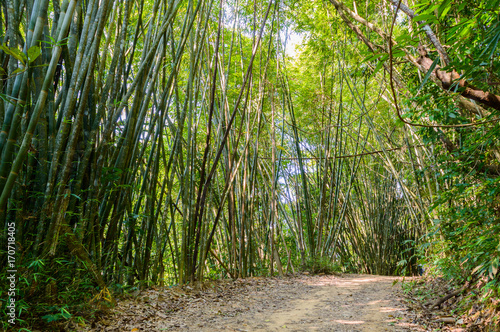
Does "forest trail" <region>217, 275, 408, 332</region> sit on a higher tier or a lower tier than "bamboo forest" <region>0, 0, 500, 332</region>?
lower

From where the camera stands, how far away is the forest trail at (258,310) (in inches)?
76.5

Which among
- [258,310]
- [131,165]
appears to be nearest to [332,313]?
[258,310]

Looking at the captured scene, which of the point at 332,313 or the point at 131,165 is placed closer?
the point at 131,165

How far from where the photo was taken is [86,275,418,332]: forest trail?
194 cm

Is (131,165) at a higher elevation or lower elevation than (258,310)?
higher

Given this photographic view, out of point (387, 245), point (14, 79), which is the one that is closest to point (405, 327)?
point (14, 79)

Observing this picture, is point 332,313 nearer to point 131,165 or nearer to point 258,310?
point 258,310

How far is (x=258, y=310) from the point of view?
2518 mm

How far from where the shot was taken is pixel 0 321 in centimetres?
120

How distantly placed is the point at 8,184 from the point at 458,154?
261cm

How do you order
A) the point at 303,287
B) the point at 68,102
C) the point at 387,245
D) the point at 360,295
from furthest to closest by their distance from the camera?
→ the point at 387,245
the point at 303,287
the point at 360,295
the point at 68,102

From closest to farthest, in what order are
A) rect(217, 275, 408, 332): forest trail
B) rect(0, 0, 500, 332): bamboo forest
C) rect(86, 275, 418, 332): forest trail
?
rect(0, 0, 500, 332): bamboo forest < rect(86, 275, 418, 332): forest trail < rect(217, 275, 408, 332): forest trail

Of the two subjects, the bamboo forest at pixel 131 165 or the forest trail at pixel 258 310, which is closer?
the bamboo forest at pixel 131 165

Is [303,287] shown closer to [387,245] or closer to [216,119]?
[216,119]
